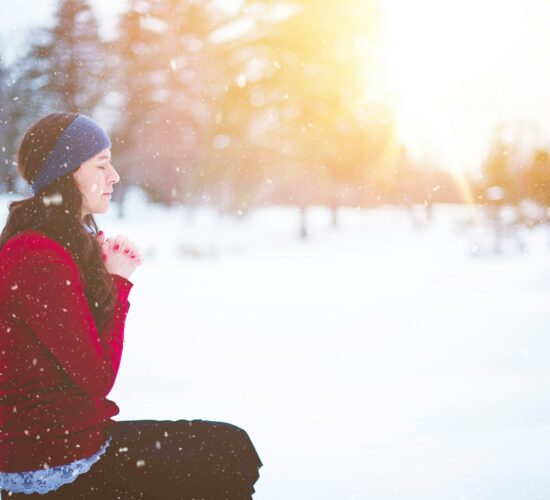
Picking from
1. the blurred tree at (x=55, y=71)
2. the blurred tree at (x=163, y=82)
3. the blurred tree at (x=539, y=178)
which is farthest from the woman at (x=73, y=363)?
the blurred tree at (x=539, y=178)

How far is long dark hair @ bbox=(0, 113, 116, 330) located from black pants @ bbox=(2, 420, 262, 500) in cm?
31

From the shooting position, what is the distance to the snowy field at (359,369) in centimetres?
288

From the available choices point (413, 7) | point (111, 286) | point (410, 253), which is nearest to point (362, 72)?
point (413, 7)

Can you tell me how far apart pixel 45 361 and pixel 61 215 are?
1.09 feet

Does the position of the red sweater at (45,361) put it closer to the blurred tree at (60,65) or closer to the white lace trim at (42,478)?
the white lace trim at (42,478)

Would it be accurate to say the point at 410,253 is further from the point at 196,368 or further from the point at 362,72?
the point at 196,368

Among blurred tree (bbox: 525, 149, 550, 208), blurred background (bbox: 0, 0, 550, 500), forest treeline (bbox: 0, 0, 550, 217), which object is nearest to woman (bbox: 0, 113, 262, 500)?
blurred background (bbox: 0, 0, 550, 500)

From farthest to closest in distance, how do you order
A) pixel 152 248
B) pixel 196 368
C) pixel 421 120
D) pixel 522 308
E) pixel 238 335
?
pixel 421 120 < pixel 152 248 < pixel 522 308 < pixel 238 335 < pixel 196 368

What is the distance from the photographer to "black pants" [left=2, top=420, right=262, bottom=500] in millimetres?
1370

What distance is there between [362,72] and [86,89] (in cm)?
607

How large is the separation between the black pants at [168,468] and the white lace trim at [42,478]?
20mm

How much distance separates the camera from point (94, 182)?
1535 millimetres

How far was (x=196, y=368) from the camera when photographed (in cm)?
483

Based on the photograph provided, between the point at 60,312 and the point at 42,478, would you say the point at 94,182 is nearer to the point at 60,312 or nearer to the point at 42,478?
the point at 60,312
